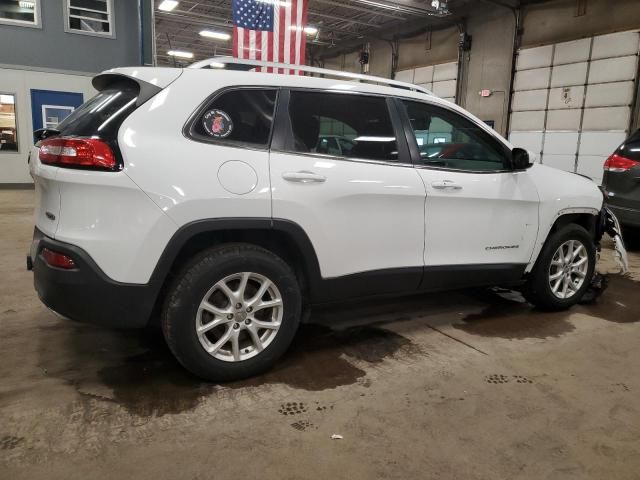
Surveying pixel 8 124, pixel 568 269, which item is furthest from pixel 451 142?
pixel 8 124

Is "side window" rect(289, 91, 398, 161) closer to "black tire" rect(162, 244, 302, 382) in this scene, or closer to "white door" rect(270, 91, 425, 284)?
"white door" rect(270, 91, 425, 284)

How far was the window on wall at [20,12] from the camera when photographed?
1108 cm

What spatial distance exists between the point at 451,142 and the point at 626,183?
399cm

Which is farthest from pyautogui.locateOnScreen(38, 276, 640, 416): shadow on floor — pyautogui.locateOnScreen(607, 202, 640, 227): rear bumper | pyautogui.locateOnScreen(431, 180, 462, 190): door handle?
pyautogui.locateOnScreen(607, 202, 640, 227): rear bumper

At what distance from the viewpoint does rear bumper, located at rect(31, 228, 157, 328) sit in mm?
2174

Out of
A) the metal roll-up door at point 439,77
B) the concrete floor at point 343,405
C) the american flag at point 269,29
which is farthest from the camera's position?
the metal roll-up door at point 439,77

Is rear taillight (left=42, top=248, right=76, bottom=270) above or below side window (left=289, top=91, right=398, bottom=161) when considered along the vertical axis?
below

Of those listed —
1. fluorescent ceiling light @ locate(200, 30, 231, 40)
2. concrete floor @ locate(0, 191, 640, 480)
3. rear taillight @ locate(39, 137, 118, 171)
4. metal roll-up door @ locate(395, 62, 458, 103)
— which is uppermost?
fluorescent ceiling light @ locate(200, 30, 231, 40)

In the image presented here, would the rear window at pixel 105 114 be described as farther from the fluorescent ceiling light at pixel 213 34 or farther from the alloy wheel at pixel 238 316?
the fluorescent ceiling light at pixel 213 34

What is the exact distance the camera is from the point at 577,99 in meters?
11.3

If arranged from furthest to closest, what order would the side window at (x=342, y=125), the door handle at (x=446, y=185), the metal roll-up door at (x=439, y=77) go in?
the metal roll-up door at (x=439, y=77)
the door handle at (x=446, y=185)
the side window at (x=342, y=125)

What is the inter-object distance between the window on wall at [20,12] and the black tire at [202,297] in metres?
12.1

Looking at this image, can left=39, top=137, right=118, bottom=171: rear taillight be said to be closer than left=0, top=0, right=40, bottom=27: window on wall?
Yes

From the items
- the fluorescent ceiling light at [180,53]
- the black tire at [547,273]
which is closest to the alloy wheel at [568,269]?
the black tire at [547,273]
